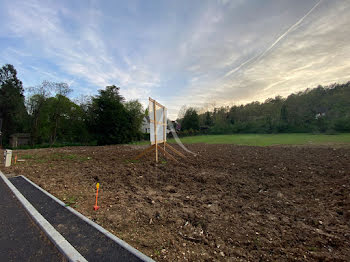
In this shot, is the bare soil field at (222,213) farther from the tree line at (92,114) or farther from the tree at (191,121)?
the tree at (191,121)

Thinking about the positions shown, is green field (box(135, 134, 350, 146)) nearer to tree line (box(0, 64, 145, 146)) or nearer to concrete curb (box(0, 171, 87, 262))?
tree line (box(0, 64, 145, 146))

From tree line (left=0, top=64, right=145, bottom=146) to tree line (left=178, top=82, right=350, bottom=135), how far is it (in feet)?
73.9

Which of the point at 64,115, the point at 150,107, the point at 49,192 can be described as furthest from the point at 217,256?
the point at 64,115

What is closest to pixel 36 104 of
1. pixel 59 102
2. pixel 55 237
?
pixel 59 102

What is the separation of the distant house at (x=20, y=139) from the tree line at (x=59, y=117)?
0.88 m

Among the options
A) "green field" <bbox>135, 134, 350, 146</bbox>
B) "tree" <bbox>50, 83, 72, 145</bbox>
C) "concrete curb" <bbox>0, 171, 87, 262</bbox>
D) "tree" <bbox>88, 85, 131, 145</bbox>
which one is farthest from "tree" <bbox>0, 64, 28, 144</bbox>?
"concrete curb" <bbox>0, 171, 87, 262</bbox>

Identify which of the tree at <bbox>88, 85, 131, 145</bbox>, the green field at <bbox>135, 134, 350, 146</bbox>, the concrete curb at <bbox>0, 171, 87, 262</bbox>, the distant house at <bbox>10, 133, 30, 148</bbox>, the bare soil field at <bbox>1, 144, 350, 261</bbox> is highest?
the tree at <bbox>88, 85, 131, 145</bbox>

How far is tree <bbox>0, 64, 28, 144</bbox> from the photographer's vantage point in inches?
836

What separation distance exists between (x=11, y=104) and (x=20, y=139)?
17.9ft

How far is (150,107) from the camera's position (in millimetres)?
7312

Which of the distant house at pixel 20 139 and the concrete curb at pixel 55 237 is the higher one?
the distant house at pixel 20 139

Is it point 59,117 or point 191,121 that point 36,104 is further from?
point 191,121

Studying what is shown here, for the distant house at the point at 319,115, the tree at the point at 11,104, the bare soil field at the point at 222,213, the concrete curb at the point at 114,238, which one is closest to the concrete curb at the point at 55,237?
the concrete curb at the point at 114,238

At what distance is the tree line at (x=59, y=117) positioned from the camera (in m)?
21.2
